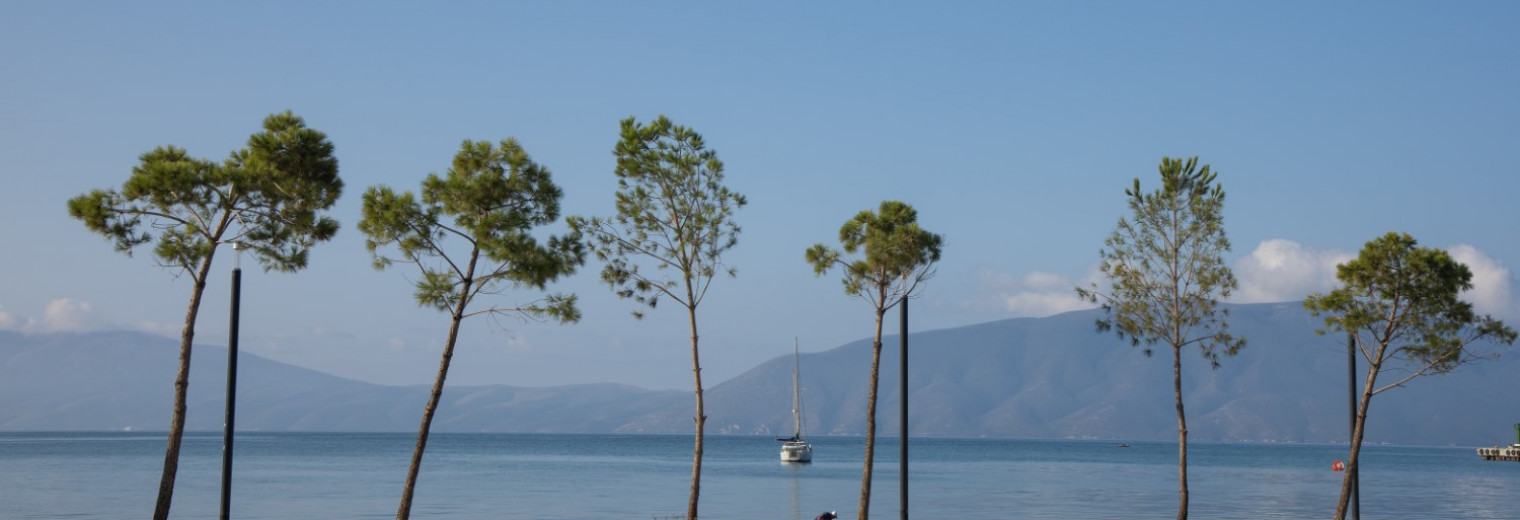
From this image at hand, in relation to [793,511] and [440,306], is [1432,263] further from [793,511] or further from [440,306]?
[793,511]

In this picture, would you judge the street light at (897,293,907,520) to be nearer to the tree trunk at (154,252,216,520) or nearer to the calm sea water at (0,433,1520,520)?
the tree trunk at (154,252,216,520)

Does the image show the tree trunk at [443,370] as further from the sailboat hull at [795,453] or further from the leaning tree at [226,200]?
the sailboat hull at [795,453]

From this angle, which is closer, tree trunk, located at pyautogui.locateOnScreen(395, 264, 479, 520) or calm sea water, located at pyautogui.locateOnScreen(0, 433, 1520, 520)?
tree trunk, located at pyautogui.locateOnScreen(395, 264, 479, 520)

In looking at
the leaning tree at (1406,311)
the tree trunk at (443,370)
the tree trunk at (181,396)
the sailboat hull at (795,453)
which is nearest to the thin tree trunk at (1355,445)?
the leaning tree at (1406,311)

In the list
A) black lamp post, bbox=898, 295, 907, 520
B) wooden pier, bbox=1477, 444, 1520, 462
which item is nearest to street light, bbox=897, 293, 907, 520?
black lamp post, bbox=898, 295, 907, 520

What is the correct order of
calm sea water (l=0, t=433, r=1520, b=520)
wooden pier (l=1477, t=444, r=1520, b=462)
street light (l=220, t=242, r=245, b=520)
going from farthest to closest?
1. wooden pier (l=1477, t=444, r=1520, b=462)
2. calm sea water (l=0, t=433, r=1520, b=520)
3. street light (l=220, t=242, r=245, b=520)

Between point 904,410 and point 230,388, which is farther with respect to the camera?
point 904,410

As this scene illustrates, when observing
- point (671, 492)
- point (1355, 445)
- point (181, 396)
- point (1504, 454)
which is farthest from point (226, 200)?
point (1504, 454)

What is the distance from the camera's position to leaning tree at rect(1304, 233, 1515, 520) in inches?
1268

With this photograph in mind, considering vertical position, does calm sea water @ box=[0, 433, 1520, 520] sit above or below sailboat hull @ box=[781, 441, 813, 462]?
below

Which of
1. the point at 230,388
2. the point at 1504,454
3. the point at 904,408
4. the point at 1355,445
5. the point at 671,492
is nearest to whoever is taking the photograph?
the point at 230,388

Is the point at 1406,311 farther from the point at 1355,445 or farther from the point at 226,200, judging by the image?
the point at 226,200

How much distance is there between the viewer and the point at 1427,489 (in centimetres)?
9569

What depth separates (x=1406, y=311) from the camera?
3262cm
